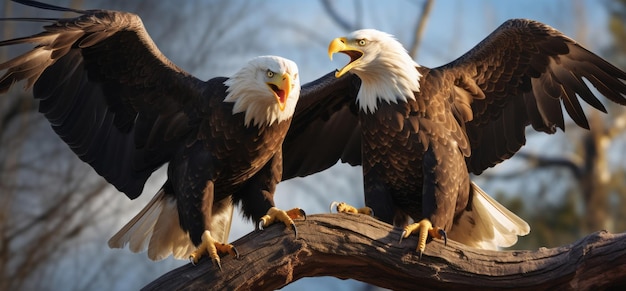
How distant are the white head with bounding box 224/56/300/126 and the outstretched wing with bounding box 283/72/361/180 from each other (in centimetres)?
76

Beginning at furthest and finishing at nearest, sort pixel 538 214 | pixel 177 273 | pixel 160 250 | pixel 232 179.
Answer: pixel 538 214
pixel 160 250
pixel 232 179
pixel 177 273

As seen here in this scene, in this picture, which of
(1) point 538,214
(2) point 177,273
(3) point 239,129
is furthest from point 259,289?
(1) point 538,214

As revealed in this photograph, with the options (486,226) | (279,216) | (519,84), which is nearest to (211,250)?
(279,216)

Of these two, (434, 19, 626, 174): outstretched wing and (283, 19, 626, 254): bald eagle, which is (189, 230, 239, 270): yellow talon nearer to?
(283, 19, 626, 254): bald eagle

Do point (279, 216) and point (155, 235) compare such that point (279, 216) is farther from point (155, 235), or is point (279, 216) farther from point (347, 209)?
point (155, 235)

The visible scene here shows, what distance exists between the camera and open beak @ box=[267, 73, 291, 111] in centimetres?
403

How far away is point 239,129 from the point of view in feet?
13.9

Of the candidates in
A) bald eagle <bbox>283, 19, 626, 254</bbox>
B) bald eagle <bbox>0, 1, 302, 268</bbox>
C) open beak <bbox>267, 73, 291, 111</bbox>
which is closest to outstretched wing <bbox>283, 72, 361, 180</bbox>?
bald eagle <bbox>283, 19, 626, 254</bbox>

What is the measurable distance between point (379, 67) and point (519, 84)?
2.66ft

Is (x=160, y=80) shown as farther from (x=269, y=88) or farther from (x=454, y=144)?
(x=454, y=144)

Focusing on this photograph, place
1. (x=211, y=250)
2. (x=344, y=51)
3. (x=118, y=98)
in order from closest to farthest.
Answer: (x=211, y=250), (x=344, y=51), (x=118, y=98)

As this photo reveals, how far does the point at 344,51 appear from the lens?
4324mm

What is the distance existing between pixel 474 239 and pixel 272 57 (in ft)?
5.05

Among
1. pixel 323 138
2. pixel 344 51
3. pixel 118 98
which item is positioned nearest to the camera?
pixel 344 51
